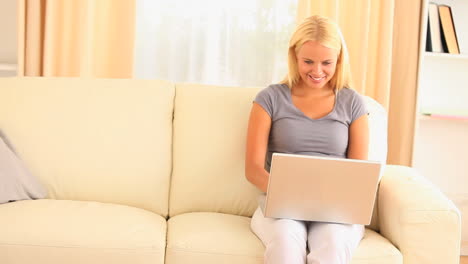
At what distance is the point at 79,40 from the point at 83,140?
0.73 m

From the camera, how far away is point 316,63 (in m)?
2.26

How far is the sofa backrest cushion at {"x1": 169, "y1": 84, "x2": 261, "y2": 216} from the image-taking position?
95.2 inches

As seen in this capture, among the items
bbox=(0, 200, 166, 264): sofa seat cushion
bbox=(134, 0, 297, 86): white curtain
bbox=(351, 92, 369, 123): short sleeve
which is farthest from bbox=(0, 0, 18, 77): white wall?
bbox=(351, 92, 369, 123): short sleeve

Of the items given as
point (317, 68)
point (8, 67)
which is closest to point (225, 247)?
point (317, 68)

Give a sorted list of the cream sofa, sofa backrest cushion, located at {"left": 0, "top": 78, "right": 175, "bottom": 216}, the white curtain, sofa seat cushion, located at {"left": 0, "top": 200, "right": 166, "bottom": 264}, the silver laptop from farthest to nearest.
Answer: the white curtain, sofa backrest cushion, located at {"left": 0, "top": 78, "right": 175, "bottom": 216}, the cream sofa, sofa seat cushion, located at {"left": 0, "top": 200, "right": 166, "bottom": 264}, the silver laptop

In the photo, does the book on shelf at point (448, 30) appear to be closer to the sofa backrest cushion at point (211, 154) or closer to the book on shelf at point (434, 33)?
the book on shelf at point (434, 33)

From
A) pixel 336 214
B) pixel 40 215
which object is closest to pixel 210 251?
pixel 336 214

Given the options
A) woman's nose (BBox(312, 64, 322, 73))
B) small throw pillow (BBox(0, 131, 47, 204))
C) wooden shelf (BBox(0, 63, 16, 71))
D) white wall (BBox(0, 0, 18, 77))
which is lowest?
small throw pillow (BBox(0, 131, 47, 204))

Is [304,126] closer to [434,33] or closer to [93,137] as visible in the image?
[93,137]

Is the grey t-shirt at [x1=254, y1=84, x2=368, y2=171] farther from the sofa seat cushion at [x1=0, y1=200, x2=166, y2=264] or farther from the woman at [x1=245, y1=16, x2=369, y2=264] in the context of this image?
the sofa seat cushion at [x1=0, y1=200, x2=166, y2=264]

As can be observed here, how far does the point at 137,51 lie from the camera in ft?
10.5

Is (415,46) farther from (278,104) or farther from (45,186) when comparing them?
(45,186)

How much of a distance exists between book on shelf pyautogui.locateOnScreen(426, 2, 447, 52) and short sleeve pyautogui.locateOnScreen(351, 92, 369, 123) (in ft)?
3.62

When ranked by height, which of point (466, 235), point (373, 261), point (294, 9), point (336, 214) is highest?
point (294, 9)
